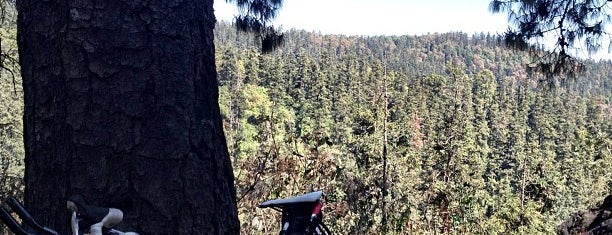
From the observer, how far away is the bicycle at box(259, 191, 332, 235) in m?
1.92

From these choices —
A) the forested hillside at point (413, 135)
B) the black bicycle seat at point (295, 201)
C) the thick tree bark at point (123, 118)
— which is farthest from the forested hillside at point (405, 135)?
the thick tree bark at point (123, 118)

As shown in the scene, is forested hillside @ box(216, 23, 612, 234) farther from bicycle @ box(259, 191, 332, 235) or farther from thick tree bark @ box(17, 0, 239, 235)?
thick tree bark @ box(17, 0, 239, 235)

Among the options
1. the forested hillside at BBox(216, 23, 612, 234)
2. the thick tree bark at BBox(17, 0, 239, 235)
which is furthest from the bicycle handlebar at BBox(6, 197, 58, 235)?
the forested hillside at BBox(216, 23, 612, 234)

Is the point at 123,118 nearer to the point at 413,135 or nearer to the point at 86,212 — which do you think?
the point at 86,212

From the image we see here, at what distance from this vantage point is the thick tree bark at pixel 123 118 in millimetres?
895

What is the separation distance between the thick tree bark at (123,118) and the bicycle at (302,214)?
0.94m

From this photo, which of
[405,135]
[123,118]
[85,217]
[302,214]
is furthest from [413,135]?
[85,217]

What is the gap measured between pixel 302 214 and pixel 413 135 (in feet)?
135

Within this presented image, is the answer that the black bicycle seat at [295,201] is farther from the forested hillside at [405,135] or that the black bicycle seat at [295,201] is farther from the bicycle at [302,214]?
the forested hillside at [405,135]

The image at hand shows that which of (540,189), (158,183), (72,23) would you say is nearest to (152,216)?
(158,183)

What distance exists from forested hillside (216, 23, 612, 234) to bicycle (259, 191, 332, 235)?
4.65 feet

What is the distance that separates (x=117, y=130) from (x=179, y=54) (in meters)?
0.17

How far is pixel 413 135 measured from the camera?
42.4 metres

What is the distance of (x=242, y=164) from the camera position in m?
5.12
